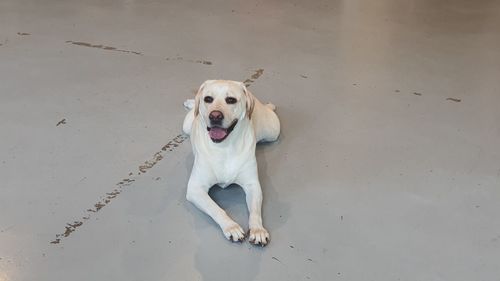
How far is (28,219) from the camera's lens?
218cm

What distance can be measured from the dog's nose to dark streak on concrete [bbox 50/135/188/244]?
598mm

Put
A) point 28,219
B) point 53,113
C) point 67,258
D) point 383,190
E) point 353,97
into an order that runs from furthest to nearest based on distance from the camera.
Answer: point 353,97
point 53,113
point 383,190
point 28,219
point 67,258

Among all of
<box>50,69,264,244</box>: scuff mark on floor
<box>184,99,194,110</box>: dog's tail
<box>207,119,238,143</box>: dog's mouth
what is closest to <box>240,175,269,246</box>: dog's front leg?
<box>207,119,238,143</box>: dog's mouth

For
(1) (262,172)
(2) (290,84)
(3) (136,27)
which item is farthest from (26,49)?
(1) (262,172)

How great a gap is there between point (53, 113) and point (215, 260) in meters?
1.56

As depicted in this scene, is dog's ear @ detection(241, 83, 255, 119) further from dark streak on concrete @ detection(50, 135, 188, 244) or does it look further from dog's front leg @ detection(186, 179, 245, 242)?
dark streak on concrete @ detection(50, 135, 188, 244)

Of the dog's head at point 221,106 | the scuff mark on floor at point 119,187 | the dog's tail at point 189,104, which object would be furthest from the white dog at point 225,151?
the dog's tail at point 189,104

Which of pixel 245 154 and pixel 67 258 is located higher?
pixel 245 154

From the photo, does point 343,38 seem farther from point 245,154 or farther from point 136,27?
point 245,154

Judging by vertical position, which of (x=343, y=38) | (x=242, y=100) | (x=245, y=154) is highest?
(x=242, y=100)

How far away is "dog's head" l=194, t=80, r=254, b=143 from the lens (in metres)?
2.09

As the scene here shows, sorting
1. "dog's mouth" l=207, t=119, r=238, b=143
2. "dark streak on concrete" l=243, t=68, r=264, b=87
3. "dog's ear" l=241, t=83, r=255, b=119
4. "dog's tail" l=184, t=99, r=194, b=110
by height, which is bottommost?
"dark streak on concrete" l=243, t=68, r=264, b=87

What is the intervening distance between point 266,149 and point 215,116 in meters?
0.72

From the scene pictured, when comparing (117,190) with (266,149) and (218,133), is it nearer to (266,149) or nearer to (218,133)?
(218,133)
